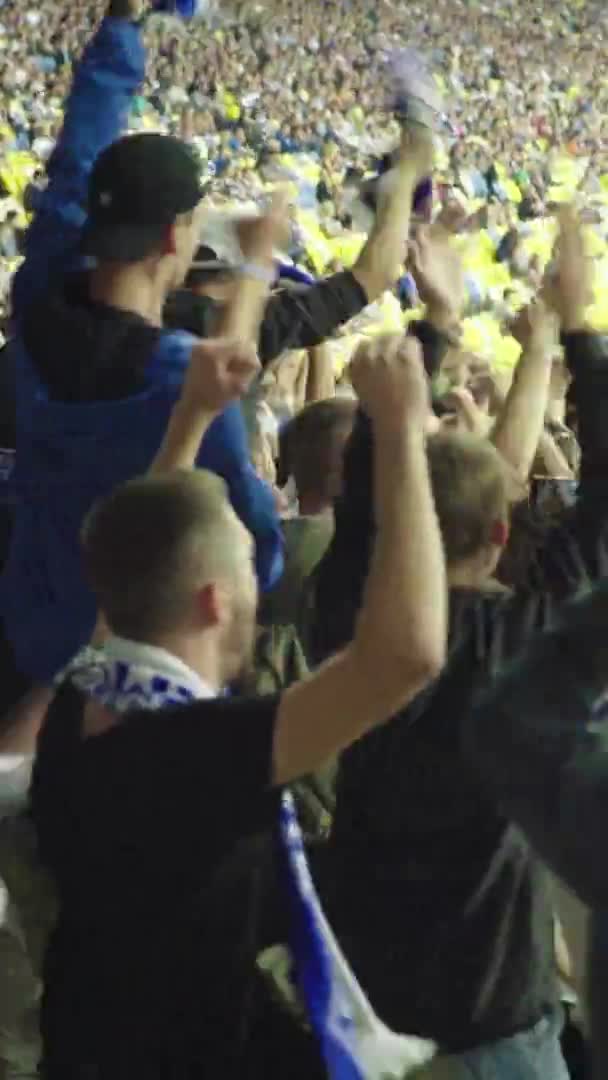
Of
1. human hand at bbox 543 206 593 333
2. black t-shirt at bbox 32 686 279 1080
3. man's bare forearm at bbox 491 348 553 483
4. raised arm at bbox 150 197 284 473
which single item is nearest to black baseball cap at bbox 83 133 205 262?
raised arm at bbox 150 197 284 473

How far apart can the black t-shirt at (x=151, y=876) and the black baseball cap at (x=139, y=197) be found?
0.60m

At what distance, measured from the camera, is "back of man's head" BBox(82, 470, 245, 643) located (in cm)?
113

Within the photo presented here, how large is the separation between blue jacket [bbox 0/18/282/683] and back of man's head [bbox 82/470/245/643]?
1.29 ft

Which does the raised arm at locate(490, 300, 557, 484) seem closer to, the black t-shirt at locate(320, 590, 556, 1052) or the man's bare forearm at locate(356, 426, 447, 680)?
the black t-shirt at locate(320, 590, 556, 1052)

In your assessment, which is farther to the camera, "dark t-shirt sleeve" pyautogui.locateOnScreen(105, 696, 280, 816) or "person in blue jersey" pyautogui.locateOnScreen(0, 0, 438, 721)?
"person in blue jersey" pyautogui.locateOnScreen(0, 0, 438, 721)

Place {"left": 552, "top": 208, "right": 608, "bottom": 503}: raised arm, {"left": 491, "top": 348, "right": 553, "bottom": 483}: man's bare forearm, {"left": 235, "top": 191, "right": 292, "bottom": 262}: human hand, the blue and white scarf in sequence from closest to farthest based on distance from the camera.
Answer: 1. the blue and white scarf
2. {"left": 552, "top": 208, "right": 608, "bottom": 503}: raised arm
3. {"left": 235, "top": 191, "right": 292, "bottom": 262}: human hand
4. {"left": 491, "top": 348, "right": 553, "bottom": 483}: man's bare forearm

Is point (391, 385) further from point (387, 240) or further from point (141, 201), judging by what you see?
point (387, 240)

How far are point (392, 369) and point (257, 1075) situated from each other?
0.53 meters

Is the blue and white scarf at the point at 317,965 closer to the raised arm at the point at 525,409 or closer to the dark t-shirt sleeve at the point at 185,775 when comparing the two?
the dark t-shirt sleeve at the point at 185,775

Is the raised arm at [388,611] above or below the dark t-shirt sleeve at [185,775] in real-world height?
above

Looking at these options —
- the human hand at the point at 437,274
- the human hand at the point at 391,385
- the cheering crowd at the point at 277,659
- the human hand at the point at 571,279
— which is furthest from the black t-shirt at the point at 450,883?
the human hand at the point at 437,274

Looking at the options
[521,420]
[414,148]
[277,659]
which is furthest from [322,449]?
[277,659]

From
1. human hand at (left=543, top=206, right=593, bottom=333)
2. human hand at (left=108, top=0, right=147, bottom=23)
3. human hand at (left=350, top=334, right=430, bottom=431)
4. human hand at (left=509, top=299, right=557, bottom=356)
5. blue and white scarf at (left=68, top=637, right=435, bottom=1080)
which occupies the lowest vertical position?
blue and white scarf at (left=68, top=637, right=435, bottom=1080)

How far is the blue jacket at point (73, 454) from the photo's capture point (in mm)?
1570
